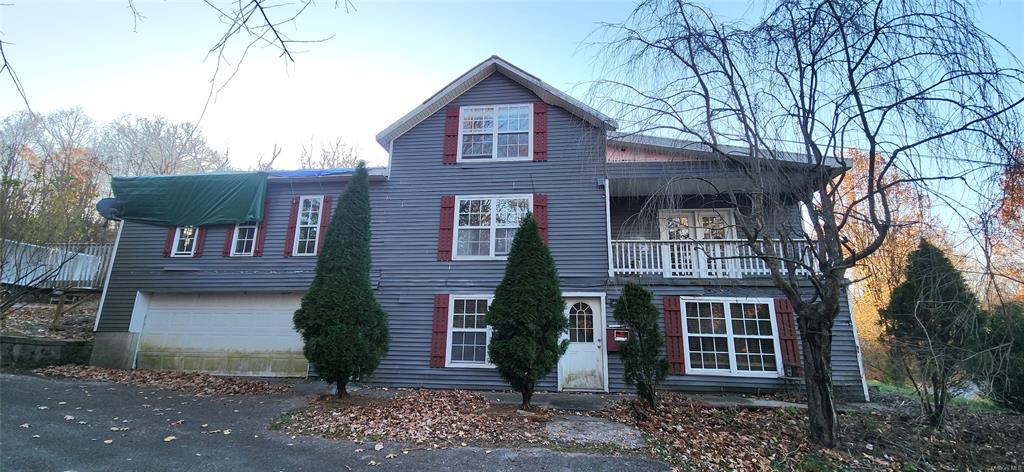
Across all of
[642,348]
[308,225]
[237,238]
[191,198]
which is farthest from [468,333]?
[191,198]

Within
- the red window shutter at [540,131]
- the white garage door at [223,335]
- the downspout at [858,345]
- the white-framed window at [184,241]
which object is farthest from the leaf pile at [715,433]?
the white-framed window at [184,241]

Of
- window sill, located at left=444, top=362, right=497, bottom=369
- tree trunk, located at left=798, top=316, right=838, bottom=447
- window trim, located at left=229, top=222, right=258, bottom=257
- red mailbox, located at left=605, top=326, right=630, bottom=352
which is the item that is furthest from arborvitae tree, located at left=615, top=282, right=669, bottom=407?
window trim, located at left=229, top=222, right=258, bottom=257

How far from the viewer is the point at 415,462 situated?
16.3 ft

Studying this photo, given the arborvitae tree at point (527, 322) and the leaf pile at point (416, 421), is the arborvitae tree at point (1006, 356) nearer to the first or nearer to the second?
the arborvitae tree at point (527, 322)

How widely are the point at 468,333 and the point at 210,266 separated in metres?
6.68

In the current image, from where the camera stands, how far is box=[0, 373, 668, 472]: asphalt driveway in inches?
190

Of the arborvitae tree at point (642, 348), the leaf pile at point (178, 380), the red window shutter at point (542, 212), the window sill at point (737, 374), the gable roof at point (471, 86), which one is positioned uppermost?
the gable roof at point (471, 86)

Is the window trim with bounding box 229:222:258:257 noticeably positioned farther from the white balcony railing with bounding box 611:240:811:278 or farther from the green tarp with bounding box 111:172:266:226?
the white balcony railing with bounding box 611:240:811:278

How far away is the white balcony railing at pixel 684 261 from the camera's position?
9648mm

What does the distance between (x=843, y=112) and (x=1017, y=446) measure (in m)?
5.24

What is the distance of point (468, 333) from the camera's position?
9.80 meters

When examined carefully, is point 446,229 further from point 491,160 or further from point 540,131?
point 540,131

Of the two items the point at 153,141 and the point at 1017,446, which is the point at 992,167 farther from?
the point at 153,141

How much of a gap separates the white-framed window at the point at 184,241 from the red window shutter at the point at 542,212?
8.59 meters
